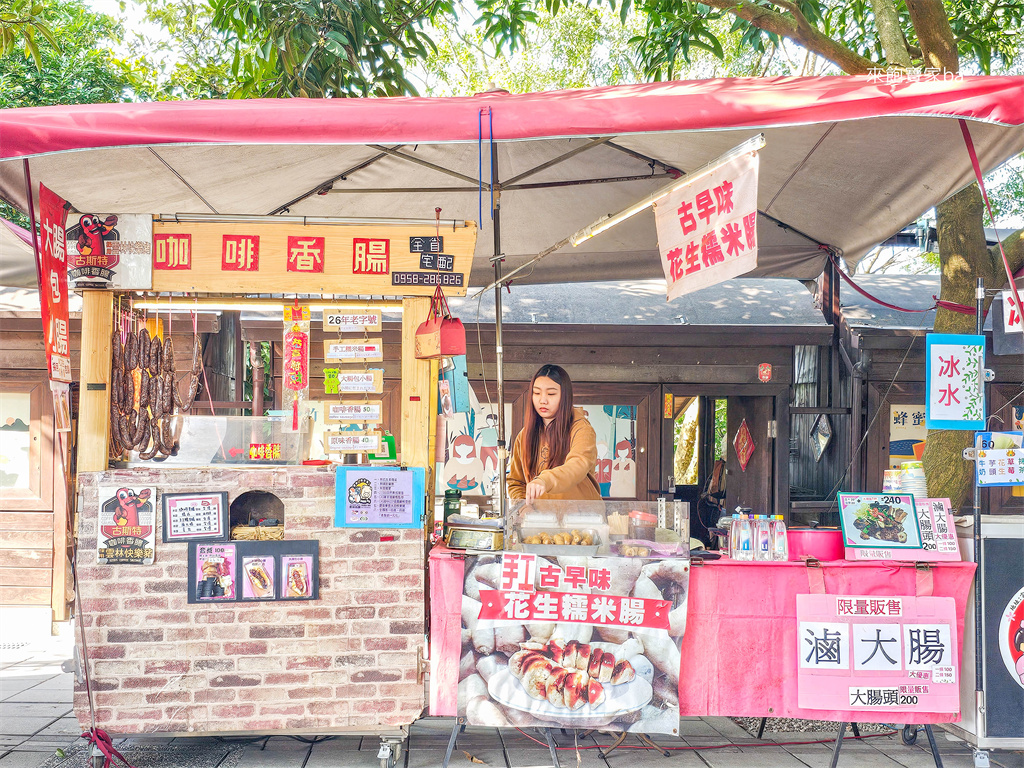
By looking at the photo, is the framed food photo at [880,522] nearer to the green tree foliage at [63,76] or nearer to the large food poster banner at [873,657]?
the large food poster banner at [873,657]

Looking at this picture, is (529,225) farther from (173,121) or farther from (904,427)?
(904,427)

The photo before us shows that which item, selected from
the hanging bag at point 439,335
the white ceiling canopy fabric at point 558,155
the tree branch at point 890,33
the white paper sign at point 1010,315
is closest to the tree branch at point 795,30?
the tree branch at point 890,33

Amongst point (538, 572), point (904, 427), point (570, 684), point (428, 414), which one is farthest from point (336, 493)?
point (904, 427)

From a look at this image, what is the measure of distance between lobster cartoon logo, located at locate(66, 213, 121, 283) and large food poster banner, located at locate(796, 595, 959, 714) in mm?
4124

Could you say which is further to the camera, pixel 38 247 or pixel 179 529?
pixel 179 529

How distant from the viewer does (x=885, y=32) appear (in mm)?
5207

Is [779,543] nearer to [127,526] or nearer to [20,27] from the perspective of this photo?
[127,526]

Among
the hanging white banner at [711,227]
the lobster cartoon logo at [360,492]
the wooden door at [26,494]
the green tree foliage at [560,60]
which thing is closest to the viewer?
the hanging white banner at [711,227]

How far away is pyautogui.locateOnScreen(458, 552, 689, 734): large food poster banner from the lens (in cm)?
387

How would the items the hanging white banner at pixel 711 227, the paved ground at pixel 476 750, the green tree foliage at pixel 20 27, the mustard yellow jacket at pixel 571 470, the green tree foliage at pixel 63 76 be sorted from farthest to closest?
1. the green tree foliage at pixel 63 76
2. the green tree foliage at pixel 20 27
3. the mustard yellow jacket at pixel 571 470
4. the paved ground at pixel 476 750
5. the hanging white banner at pixel 711 227

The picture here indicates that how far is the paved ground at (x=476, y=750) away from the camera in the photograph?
4074mm

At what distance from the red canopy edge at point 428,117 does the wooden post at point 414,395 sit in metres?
1.01

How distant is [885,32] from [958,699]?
434cm

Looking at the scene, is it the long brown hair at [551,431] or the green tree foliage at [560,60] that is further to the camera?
the green tree foliage at [560,60]
